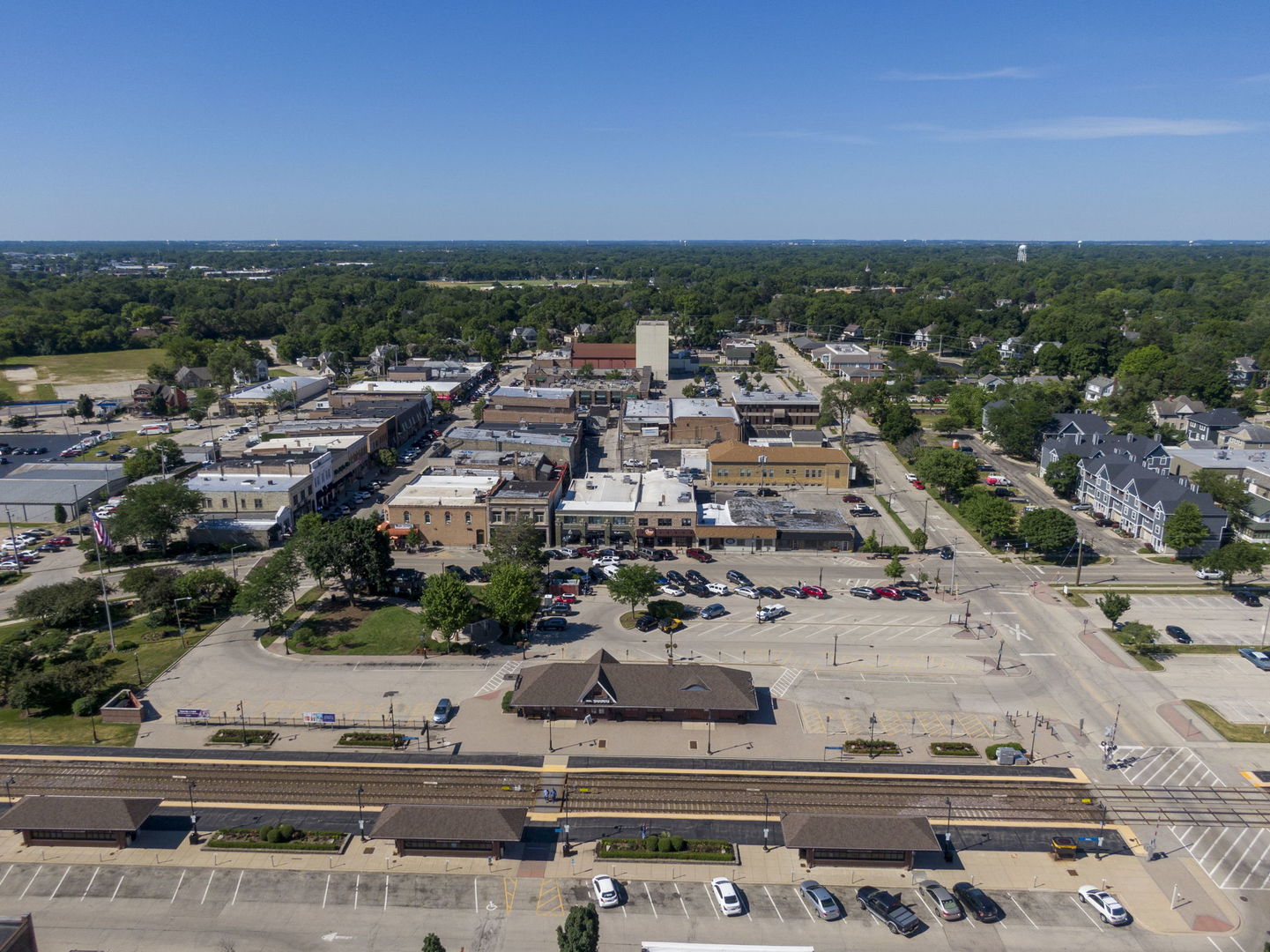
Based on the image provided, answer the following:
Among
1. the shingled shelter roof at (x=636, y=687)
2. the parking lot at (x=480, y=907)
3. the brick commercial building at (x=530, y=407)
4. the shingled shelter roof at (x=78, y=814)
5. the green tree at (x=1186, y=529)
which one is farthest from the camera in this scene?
the brick commercial building at (x=530, y=407)

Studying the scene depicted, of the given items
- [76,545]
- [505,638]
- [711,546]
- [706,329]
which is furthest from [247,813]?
[706,329]

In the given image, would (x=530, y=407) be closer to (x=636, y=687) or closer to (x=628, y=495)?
(x=628, y=495)

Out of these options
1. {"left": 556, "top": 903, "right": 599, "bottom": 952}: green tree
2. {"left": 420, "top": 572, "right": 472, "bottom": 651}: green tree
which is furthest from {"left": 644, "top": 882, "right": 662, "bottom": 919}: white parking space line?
{"left": 420, "top": 572, "right": 472, "bottom": 651}: green tree

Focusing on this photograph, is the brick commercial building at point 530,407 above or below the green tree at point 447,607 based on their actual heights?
above

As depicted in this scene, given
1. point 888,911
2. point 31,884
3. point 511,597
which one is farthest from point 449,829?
point 511,597

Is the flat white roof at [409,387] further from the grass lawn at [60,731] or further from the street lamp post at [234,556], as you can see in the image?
the grass lawn at [60,731]

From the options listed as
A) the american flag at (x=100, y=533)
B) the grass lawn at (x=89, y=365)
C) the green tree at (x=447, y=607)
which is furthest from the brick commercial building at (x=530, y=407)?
the grass lawn at (x=89, y=365)
